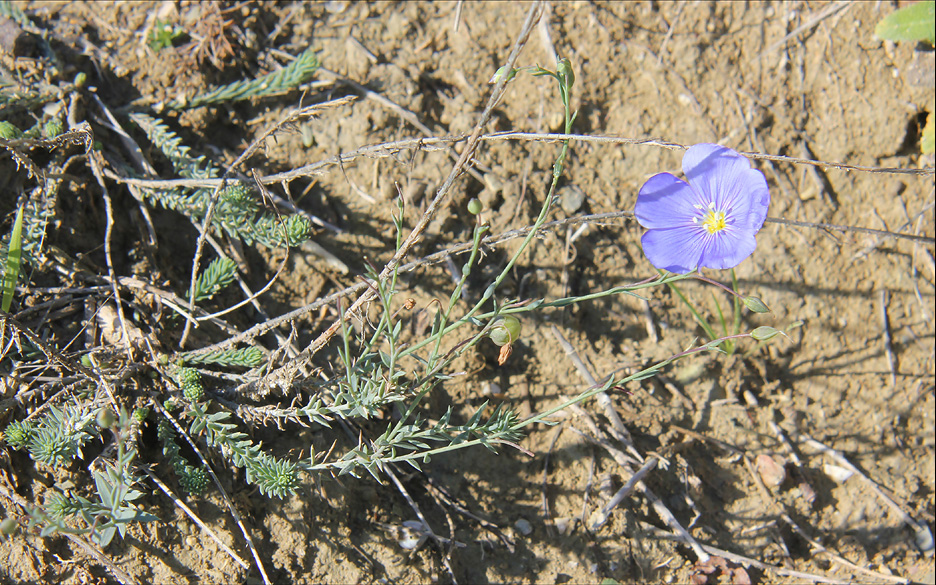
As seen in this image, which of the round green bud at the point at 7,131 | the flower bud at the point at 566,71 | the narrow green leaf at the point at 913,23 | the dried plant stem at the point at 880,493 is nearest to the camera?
the flower bud at the point at 566,71

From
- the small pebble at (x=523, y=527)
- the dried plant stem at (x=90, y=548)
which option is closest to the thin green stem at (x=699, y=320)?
the small pebble at (x=523, y=527)

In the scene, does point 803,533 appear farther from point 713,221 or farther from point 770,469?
point 713,221

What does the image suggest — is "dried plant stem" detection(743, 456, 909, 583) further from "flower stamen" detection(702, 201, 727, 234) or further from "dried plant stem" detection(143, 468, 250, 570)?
"dried plant stem" detection(143, 468, 250, 570)

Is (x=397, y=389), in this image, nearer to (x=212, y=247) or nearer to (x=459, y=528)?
(x=459, y=528)

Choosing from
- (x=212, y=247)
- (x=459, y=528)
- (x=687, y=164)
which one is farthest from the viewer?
(x=212, y=247)

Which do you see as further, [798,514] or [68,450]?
[798,514]

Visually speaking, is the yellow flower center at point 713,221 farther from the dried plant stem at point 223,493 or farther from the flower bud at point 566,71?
the dried plant stem at point 223,493

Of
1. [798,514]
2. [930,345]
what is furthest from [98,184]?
[930,345]
